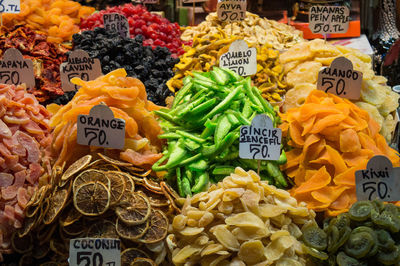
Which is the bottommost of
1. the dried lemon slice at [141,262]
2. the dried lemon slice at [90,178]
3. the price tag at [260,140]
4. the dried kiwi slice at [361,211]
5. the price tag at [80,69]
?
the dried lemon slice at [141,262]

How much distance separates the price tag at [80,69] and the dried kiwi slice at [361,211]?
1.39 m

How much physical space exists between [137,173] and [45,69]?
1347 mm

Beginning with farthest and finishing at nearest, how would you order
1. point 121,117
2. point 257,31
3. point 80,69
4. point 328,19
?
point 257,31
point 328,19
point 80,69
point 121,117

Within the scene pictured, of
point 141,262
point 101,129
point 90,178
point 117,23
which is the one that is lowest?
point 141,262

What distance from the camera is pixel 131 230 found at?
1.54 metres

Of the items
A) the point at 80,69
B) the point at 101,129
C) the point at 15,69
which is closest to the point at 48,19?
the point at 15,69

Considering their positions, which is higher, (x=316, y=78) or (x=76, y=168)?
(x=316, y=78)

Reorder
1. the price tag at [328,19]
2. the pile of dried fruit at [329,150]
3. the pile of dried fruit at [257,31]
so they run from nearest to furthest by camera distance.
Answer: the pile of dried fruit at [329,150]
the price tag at [328,19]
the pile of dried fruit at [257,31]

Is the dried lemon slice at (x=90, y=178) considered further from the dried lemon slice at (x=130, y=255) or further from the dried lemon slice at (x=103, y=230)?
the dried lemon slice at (x=130, y=255)

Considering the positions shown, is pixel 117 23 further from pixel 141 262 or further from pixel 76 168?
pixel 141 262

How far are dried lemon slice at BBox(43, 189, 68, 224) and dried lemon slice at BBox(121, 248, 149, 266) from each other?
27 centimetres

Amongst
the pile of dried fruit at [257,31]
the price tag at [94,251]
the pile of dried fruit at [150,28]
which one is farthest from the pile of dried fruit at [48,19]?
Result: the price tag at [94,251]

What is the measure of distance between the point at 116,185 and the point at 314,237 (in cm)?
70

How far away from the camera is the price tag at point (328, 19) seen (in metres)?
2.48
